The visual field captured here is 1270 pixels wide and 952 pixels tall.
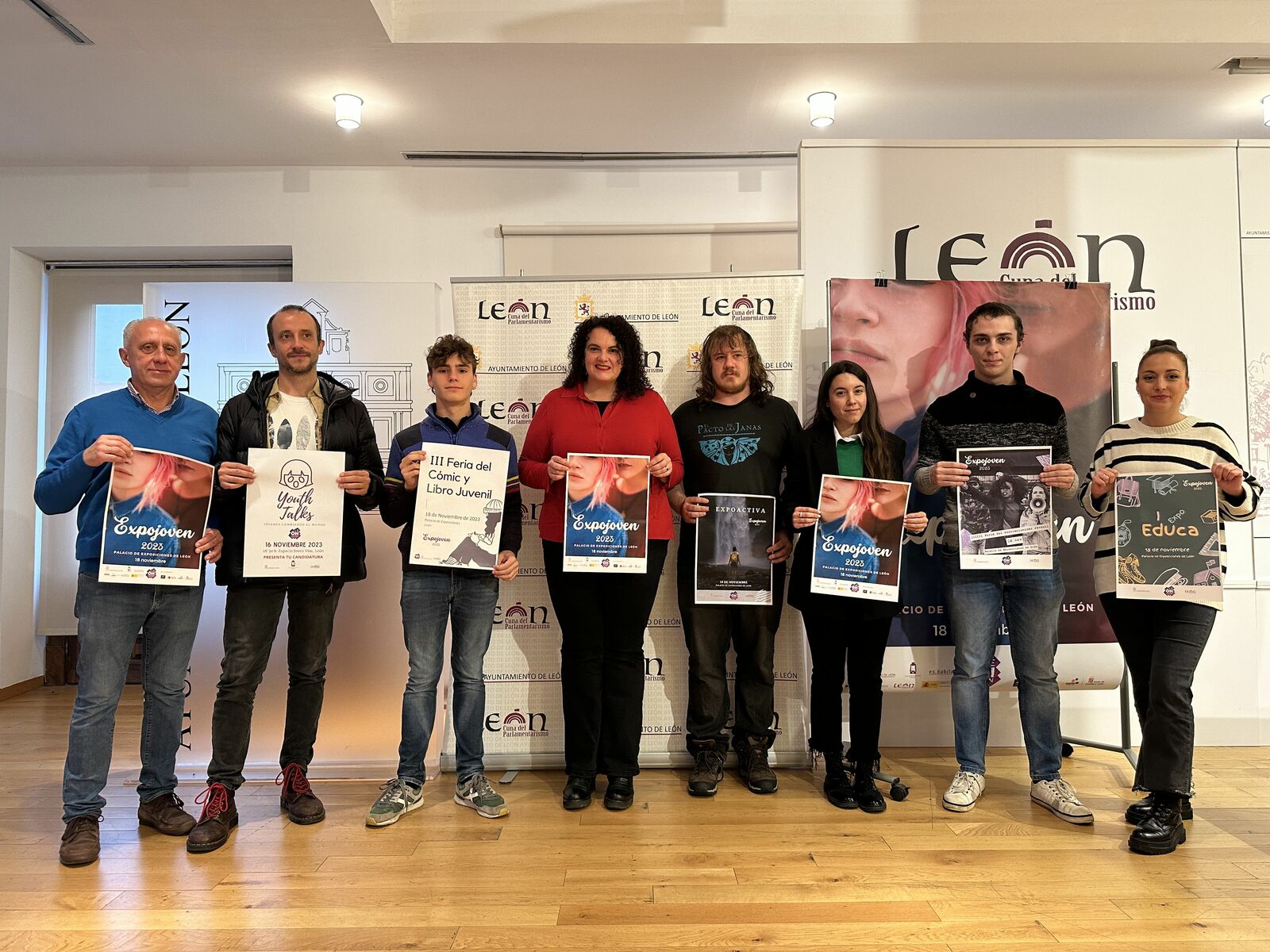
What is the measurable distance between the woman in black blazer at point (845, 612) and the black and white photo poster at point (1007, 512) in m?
0.18

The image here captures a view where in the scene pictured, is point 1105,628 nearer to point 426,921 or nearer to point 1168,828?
point 1168,828

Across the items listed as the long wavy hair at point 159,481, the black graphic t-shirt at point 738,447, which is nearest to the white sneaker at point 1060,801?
the black graphic t-shirt at point 738,447

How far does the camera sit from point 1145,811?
305cm

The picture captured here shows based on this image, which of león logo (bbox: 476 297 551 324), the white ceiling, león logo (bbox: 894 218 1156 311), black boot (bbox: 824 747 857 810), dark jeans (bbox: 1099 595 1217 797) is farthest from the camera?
león logo (bbox: 894 218 1156 311)

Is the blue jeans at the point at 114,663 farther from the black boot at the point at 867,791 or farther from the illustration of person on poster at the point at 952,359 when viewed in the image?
the illustration of person on poster at the point at 952,359

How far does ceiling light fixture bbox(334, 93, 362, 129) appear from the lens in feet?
15.2

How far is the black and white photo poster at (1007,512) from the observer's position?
3.18 metres

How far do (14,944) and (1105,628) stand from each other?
3.97 metres

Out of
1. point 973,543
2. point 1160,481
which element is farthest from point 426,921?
point 1160,481

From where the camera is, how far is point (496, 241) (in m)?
5.57

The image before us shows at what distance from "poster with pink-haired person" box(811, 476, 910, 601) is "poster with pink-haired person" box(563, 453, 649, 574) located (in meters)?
0.66

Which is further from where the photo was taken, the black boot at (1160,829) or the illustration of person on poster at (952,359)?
the illustration of person on poster at (952,359)

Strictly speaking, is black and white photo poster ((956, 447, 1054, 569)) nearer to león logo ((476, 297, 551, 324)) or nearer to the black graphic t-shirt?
the black graphic t-shirt

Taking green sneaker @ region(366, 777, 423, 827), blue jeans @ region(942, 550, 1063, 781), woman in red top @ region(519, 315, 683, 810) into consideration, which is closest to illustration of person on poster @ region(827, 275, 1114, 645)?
blue jeans @ region(942, 550, 1063, 781)
